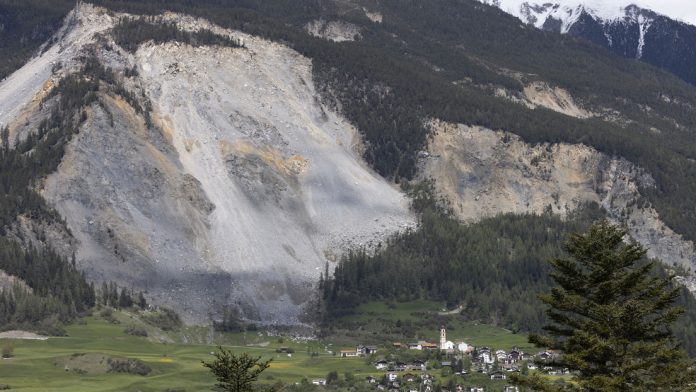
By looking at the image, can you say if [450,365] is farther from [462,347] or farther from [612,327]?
[612,327]

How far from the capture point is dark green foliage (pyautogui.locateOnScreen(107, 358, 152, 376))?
167625 mm

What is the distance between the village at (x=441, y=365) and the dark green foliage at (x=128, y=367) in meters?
21.3

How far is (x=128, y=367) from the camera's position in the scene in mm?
169250

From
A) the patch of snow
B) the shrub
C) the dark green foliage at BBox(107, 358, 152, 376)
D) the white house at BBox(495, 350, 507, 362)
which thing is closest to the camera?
the dark green foliage at BBox(107, 358, 152, 376)

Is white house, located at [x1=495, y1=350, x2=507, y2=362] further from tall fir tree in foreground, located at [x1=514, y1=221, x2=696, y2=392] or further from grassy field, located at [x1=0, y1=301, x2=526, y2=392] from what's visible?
tall fir tree in foreground, located at [x1=514, y1=221, x2=696, y2=392]

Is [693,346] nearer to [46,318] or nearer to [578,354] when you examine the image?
[46,318]

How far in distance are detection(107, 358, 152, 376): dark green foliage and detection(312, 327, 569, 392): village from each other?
21.3 metres

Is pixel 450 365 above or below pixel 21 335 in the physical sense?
below

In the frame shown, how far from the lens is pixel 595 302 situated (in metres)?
51.8

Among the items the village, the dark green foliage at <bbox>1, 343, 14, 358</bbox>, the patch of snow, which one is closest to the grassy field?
the dark green foliage at <bbox>1, 343, 14, 358</bbox>

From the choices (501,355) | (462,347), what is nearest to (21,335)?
(462,347)

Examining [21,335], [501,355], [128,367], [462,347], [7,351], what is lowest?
[128,367]

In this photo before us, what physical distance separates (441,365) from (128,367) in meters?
42.0

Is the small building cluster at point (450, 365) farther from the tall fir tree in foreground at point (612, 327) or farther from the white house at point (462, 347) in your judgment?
the tall fir tree in foreground at point (612, 327)
